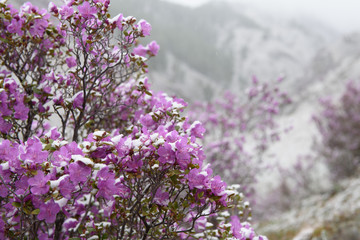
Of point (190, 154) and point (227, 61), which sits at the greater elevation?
point (227, 61)

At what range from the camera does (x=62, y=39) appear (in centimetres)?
278

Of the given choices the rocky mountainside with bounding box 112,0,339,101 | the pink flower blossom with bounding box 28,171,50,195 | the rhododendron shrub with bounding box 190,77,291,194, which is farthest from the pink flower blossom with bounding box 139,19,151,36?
the rocky mountainside with bounding box 112,0,339,101

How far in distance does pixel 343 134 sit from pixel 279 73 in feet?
19.9

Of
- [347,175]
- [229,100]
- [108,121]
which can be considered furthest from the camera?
[347,175]

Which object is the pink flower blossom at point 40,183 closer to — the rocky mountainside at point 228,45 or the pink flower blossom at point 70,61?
the pink flower blossom at point 70,61

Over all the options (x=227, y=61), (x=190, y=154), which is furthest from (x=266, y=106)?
(x=227, y=61)

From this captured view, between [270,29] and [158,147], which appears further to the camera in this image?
[270,29]

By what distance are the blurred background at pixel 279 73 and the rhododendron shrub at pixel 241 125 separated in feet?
1.08

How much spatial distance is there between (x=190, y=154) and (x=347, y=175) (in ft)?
40.3

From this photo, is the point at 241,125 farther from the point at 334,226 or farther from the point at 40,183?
the point at 40,183

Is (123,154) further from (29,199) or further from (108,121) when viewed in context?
(108,121)

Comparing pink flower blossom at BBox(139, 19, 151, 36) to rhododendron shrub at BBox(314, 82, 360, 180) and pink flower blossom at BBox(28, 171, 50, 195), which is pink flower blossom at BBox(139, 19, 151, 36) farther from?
rhododendron shrub at BBox(314, 82, 360, 180)

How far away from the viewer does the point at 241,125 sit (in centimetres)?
679

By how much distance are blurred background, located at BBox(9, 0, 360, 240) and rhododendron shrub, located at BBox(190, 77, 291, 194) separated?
328 millimetres
